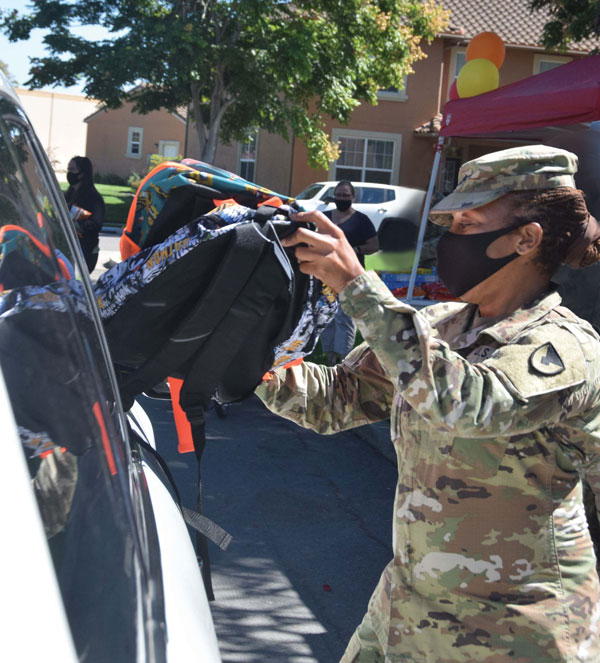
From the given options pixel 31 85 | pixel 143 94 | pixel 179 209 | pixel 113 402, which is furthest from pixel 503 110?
pixel 31 85

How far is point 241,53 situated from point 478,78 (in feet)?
42.7

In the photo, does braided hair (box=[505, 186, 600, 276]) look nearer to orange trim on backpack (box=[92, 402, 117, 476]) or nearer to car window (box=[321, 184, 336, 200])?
orange trim on backpack (box=[92, 402, 117, 476])

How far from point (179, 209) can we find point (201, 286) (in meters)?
0.22

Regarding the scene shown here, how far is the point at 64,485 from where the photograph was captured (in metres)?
1.28

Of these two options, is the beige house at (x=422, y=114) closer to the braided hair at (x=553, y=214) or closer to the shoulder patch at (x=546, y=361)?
the braided hair at (x=553, y=214)

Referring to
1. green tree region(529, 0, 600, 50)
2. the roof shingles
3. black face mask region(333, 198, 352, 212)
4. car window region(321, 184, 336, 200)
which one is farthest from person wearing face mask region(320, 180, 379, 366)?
the roof shingles

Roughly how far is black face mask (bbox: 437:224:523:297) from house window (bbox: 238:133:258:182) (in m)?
28.0

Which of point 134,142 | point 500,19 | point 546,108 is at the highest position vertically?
point 500,19

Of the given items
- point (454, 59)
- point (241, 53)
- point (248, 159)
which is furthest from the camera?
point (248, 159)

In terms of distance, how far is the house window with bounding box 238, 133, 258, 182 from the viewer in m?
29.6

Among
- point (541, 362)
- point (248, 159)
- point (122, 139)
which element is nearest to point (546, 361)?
point (541, 362)

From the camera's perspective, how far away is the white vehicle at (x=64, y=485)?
90 cm

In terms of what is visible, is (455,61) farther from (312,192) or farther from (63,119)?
(63,119)

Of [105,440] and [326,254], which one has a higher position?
[326,254]
